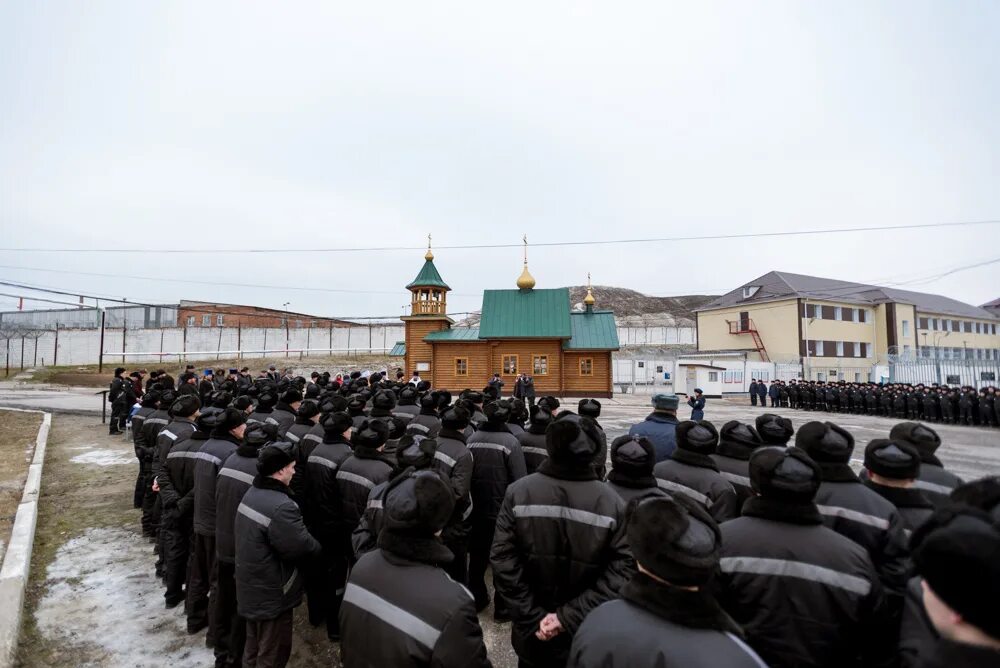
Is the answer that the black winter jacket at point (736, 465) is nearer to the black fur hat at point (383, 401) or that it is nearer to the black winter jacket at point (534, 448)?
the black winter jacket at point (534, 448)

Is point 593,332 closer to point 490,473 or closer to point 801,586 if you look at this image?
point 490,473

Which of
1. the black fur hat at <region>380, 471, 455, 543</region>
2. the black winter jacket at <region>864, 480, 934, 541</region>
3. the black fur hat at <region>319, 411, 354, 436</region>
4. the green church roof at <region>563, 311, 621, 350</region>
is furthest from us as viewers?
the green church roof at <region>563, 311, 621, 350</region>

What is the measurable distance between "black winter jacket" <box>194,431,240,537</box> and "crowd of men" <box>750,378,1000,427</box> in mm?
23851

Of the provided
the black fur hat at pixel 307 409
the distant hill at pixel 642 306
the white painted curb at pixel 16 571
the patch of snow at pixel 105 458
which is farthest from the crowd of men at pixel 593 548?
the distant hill at pixel 642 306

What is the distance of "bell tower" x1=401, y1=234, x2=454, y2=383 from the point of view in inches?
1164

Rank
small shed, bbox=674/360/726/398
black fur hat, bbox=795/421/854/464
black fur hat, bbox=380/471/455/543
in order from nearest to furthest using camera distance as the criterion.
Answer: black fur hat, bbox=380/471/455/543 → black fur hat, bbox=795/421/854/464 → small shed, bbox=674/360/726/398

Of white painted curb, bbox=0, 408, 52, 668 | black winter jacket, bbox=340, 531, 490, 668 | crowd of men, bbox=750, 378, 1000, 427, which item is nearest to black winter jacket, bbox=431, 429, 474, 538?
black winter jacket, bbox=340, 531, 490, 668

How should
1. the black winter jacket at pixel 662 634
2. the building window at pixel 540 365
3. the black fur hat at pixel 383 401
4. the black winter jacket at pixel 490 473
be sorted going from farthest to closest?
the building window at pixel 540 365, the black fur hat at pixel 383 401, the black winter jacket at pixel 490 473, the black winter jacket at pixel 662 634

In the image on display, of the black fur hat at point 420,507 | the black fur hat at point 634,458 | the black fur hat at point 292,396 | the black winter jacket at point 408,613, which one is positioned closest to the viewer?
the black winter jacket at point 408,613

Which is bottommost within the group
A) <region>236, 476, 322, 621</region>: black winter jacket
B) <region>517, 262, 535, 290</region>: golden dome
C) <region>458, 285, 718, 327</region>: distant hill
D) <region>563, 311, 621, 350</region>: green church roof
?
<region>236, 476, 322, 621</region>: black winter jacket

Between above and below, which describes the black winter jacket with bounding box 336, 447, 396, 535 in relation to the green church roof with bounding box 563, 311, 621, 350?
below

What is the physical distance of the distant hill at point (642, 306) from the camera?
91.2 meters

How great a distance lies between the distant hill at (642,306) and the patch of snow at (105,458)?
75.8 m

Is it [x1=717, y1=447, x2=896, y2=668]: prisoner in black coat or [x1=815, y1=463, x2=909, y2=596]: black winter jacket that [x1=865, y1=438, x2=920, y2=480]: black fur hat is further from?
[x1=717, y1=447, x2=896, y2=668]: prisoner in black coat
